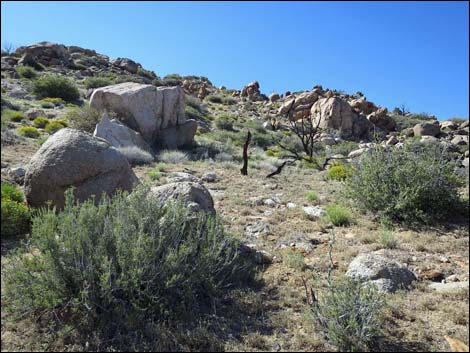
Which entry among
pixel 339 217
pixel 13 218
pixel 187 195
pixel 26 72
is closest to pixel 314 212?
pixel 339 217

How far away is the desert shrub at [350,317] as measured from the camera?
3441 mm

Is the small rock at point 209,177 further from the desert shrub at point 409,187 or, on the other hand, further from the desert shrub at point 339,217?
the desert shrub at point 339,217

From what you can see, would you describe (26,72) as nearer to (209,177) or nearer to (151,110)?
(151,110)

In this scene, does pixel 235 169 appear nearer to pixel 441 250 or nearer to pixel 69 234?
pixel 441 250

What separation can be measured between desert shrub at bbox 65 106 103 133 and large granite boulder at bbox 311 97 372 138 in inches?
527

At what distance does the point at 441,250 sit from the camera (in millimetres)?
5551

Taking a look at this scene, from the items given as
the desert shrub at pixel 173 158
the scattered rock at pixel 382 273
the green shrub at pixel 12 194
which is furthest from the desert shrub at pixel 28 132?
the scattered rock at pixel 382 273

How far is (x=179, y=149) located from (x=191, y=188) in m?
9.84

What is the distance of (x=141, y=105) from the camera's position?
594 inches

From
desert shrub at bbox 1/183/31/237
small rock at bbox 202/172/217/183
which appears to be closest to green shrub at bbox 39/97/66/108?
small rock at bbox 202/172/217/183

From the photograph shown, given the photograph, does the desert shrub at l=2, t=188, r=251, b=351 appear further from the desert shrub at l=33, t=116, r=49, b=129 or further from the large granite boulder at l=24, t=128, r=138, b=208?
the desert shrub at l=33, t=116, r=49, b=129

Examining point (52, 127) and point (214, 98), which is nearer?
point (52, 127)

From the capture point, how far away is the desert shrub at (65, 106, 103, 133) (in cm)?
1373

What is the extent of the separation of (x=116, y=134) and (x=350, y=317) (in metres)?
10.4
